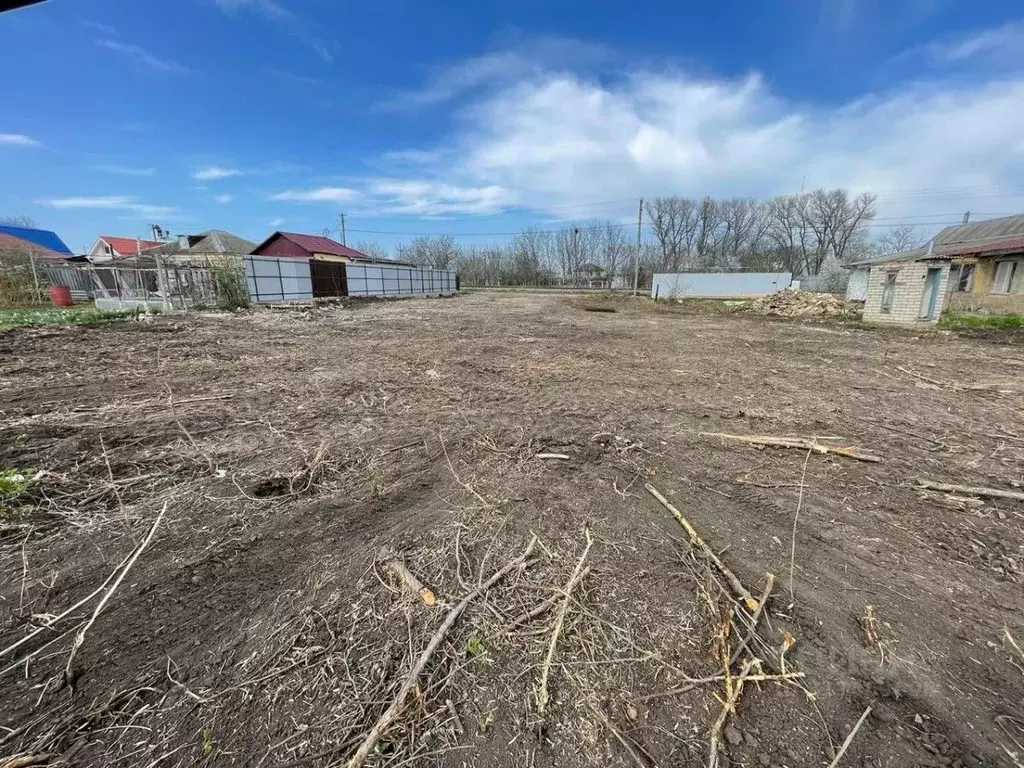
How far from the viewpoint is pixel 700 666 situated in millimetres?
1796

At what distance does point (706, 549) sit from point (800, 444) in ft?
7.44

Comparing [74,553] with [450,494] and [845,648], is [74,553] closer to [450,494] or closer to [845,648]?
[450,494]

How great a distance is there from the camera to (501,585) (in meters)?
2.21

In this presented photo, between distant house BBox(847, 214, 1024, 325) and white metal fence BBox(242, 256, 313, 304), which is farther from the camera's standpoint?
white metal fence BBox(242, 256, 313, 304)

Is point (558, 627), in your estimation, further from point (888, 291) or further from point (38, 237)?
point (38, 237)

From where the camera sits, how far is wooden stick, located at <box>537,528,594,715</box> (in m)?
1.66

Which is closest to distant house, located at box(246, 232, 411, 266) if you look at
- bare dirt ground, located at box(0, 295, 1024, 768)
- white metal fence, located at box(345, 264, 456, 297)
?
white metal fence, located at box(345, 264, 456, 297)

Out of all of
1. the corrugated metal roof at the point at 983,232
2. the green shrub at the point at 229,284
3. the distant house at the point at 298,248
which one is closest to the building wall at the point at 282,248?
the distant house at the point at 298,248

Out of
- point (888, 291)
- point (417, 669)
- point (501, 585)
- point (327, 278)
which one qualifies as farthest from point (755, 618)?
point (327, 278)

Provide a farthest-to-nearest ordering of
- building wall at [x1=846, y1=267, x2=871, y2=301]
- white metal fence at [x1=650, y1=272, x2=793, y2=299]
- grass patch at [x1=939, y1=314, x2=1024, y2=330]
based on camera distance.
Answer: white metal fence at [x1=650, y1=272, x2=793, y2=299]
building wall at [x1=846, y1=267, x2=871, y2=301]
grass patch at [x1=939, y1=314, x2=1024, y2=330]

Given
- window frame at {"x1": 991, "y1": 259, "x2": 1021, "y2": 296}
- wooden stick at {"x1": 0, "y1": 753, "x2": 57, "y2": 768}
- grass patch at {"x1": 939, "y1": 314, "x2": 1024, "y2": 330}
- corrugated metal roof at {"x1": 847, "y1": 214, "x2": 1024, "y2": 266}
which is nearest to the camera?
wooden stick at {"x1": 0, "y1": 753, "x2": 57, "y2": 768}

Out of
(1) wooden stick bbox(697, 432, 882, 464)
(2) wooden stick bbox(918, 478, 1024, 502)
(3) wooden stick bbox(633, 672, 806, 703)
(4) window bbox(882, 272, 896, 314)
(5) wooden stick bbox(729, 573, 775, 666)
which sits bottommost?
(3) wooden stick bbox(633, 672, 806, 703)

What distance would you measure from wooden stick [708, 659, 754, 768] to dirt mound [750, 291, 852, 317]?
1975 centimetres

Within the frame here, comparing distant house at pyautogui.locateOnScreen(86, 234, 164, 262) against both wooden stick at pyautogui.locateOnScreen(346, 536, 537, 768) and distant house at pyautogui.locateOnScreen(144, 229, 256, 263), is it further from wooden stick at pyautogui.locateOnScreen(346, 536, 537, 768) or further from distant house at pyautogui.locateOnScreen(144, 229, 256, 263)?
→ wooden stick at pyautogui.locateOnScreen(346, 536, 537, 768)
